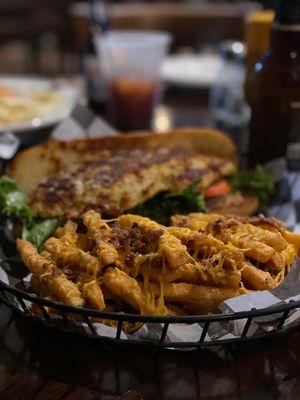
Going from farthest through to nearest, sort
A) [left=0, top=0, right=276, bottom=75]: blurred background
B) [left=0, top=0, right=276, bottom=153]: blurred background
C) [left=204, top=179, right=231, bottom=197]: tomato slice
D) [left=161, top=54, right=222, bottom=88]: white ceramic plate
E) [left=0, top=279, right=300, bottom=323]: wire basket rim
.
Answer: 1. [left=0, top=0, right=276, bottom=75]: blurred background
2. [left=161, top=54, right=222, bottom=88]: white ceramic plate
3. [left=0, top=0, right=276, bottom=153]: blurred background
4. [left=204, top=179, right=231, bottom=197]: tomato slice
5. [left=0, top=279, right=300, bottom=323]: wire basket rim

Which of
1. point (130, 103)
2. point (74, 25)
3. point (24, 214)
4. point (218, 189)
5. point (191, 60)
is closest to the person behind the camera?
point (24, 214)

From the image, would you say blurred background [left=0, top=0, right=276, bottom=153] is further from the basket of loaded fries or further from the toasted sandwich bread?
the basket of loaded fries

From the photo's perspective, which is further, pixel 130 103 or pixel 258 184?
pixel 130 103

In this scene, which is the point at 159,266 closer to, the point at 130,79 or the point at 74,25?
the point at 130,79

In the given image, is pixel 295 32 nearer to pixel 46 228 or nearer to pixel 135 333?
pixel 46 228

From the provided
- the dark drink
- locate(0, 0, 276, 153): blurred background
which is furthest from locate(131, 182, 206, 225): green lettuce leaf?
the dark drink

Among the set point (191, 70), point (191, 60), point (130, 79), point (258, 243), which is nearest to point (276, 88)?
point (258, 243)

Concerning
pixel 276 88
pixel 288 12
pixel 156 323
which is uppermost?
pixel 288 12
